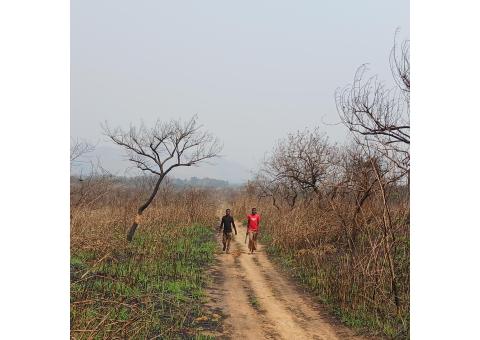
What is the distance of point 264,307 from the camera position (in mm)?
7801

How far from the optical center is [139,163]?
15227mm

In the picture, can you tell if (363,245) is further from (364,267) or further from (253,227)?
(253,227)

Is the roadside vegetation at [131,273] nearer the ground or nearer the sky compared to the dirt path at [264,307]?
nearer the sky

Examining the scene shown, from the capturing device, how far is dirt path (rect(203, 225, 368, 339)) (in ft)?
21.3

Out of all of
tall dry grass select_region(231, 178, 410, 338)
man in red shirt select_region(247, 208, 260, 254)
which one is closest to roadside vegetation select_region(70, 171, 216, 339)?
man in red shirt select_region(247, 208, 260, 254)

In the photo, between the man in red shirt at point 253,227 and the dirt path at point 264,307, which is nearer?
the dirt path at point 264,307

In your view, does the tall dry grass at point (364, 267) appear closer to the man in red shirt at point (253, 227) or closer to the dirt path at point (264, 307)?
the dirt path at point (264, 307)

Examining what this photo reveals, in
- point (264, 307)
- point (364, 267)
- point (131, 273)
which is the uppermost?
point (364, 267)

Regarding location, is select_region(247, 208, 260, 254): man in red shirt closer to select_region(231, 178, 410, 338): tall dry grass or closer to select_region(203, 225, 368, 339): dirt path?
select_region(231, 178, 410, 338): tall dry grass

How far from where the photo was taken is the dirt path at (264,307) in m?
6.48

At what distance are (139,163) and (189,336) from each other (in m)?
10.1

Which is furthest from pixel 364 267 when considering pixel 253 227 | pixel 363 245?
pixel 253 227

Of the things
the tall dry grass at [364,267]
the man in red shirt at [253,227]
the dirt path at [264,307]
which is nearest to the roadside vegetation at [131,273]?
the dirt path at [264,307]

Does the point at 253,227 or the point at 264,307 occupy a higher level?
the point at 253,227
